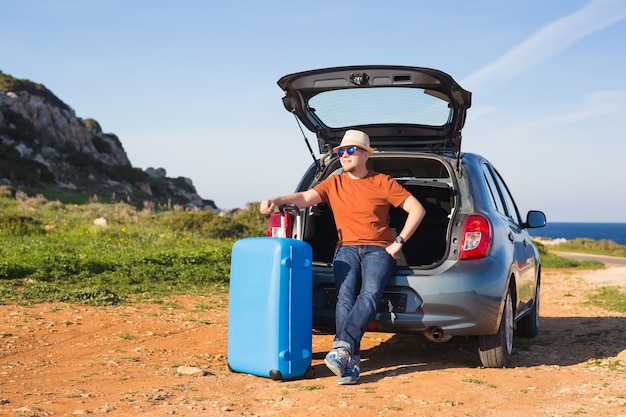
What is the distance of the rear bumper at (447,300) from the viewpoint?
17.1 ft

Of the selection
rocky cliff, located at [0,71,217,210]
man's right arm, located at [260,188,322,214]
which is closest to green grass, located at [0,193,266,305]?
man's right arm, located at [260,188,322,214]

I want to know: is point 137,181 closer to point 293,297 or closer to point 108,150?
point 108,150

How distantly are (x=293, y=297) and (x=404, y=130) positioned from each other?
2.29 meters

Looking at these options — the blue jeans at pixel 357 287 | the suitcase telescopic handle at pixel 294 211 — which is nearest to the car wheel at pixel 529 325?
the blue jeans at pixel 357 287

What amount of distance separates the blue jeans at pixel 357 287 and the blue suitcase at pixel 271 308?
26 cm

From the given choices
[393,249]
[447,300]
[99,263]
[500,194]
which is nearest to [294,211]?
[393,249]

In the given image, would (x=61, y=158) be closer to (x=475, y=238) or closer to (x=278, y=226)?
(x=278, y=226)

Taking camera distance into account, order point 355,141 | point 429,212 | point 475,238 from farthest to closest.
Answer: point 429,212 → point 355,141 → point 475,238

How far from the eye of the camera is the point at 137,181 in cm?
4500

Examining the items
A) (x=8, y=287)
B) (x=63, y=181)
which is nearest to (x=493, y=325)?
(x=8, y=287)

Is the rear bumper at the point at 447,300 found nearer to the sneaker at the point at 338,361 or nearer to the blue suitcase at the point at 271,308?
the sneaker at the point at 338,361

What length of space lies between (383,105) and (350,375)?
2.49 meters

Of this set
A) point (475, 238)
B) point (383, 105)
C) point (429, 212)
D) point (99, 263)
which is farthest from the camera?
point (99, 263)

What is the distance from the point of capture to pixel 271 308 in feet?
16.4
